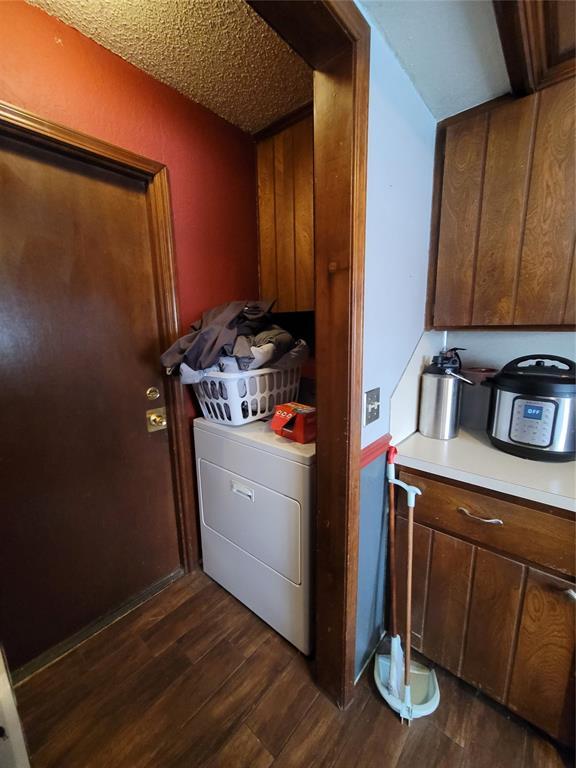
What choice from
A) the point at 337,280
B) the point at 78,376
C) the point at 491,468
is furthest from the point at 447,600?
the point at 78,376

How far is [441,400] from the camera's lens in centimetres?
127

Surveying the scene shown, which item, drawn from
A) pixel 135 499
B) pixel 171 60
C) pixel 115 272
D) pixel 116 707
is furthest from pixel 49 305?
pixel 116 707

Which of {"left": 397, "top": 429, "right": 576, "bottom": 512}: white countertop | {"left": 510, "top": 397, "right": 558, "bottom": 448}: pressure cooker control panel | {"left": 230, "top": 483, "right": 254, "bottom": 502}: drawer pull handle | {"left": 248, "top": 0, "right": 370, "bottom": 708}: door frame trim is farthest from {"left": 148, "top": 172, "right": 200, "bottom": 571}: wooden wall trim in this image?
{"left": 510, "top": 397, "right": 558, "bottom": 448}: pressure cooker control panel

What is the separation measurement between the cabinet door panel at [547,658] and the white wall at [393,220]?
2.11 ft

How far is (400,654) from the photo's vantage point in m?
1.15

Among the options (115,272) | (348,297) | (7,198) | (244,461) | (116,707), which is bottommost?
(116,707)

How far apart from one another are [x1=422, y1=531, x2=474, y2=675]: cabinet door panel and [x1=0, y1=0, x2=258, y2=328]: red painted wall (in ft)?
4.75

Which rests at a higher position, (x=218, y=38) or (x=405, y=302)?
(x=218, y=38)

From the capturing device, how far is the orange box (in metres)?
1.19

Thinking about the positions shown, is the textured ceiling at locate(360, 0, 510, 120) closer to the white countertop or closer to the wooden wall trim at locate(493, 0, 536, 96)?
the wooden wall trim at locate(493, 0, 536, 96)

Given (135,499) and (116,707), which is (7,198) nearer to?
(135,499)

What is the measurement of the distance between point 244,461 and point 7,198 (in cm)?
124

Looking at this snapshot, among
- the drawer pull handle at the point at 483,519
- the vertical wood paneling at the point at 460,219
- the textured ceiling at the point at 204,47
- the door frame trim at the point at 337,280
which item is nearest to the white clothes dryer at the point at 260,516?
the door frame trim at the point at 337,280

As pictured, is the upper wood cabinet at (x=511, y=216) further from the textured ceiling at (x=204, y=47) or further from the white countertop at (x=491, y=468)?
the textured ceiling at (x=204, y=47)
